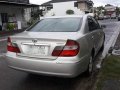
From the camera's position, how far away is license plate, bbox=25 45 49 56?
482cm

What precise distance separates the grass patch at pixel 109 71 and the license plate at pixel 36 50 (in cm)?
132

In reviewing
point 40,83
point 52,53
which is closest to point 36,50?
point 52,53

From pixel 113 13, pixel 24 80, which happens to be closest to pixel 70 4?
pixel 113 13

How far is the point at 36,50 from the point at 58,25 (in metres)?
1.33

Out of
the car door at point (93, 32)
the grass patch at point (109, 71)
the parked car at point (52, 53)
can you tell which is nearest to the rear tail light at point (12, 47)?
the parked car at point (52, 53)

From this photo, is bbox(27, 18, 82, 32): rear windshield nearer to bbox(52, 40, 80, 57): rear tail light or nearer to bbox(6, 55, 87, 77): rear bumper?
bbox(52, 40, 80, 57): rear tail light

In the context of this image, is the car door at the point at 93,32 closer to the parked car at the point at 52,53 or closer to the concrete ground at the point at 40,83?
the parked car at the point at 52,53

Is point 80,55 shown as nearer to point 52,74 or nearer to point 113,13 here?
point 52,74

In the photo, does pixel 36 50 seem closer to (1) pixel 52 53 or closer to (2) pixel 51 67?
(1) pixel 52 53

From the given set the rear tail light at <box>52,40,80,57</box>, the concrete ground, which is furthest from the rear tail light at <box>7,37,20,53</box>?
the rear tail light at <box>52,40,80,57</box>

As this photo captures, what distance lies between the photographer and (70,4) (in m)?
65.9

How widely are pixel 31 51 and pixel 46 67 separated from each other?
495mm

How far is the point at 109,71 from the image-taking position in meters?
6.08

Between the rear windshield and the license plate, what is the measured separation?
969mm
